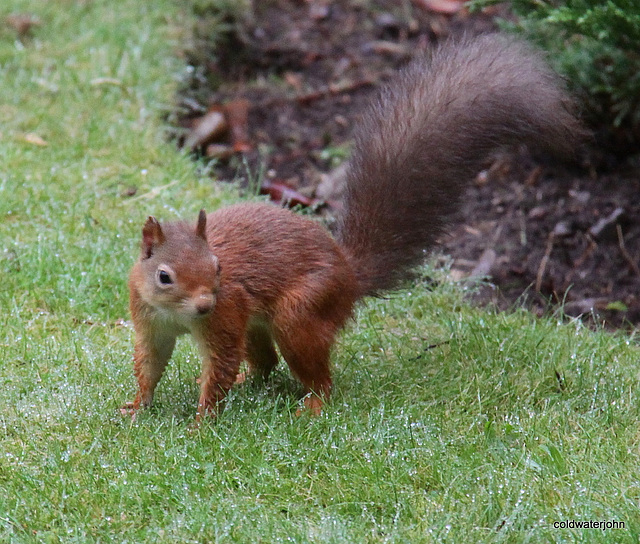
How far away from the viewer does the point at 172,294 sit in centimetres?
306

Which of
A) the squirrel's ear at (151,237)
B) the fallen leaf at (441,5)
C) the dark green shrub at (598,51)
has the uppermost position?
the dark green shrub at (598,51)

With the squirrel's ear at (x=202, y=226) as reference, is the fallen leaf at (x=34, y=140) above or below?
below

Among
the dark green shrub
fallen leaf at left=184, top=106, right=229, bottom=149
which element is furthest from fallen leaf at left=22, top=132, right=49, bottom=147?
the dark green shrub

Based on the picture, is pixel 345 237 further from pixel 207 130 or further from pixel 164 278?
pixel 207 130

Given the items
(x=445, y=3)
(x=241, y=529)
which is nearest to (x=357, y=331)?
(x=241, y=529)

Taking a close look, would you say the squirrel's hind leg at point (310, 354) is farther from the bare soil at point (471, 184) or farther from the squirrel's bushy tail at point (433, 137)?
the bare soil at point (471, 184)

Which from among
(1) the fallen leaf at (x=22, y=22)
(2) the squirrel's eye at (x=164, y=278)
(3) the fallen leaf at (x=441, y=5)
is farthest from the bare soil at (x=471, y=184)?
(2) the squirrel's eye at (x=164, y=278)

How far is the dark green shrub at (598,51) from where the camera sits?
4.60 metres

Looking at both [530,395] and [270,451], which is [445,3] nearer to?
[530,395]

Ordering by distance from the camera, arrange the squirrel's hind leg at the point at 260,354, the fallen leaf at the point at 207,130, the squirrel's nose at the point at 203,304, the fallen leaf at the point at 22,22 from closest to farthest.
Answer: the squirrel's nose at the point at 203,304, the squirrel's hind leg at the point at 260,354, the fallen leaf at the point at 207,130, the fallen leaf at the point at 22,22

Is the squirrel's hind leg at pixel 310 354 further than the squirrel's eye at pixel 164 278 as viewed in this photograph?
Yes

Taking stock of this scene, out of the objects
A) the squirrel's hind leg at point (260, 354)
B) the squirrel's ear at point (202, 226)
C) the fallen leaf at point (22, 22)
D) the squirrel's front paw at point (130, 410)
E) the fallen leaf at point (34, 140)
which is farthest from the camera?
the fallen leaf at point (22, 22)

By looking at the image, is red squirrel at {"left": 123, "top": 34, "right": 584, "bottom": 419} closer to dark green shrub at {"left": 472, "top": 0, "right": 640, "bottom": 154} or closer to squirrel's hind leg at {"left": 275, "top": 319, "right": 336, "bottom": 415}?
squirrel's hind leg at {"left": 275, "top": 319, "right": 336, "bottom": 415}

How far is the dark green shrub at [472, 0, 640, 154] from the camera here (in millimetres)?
4598
